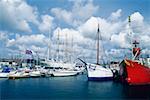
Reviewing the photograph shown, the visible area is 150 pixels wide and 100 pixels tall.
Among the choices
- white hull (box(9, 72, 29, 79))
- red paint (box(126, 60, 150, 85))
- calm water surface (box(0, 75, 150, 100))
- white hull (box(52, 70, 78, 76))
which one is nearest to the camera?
calm water surface (box(0, 75, 150, 100))

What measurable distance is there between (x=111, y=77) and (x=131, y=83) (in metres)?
17.4

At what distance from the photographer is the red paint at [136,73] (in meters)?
44.9

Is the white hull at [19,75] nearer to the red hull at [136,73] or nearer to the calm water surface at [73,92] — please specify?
the calm water surface at [73,92]

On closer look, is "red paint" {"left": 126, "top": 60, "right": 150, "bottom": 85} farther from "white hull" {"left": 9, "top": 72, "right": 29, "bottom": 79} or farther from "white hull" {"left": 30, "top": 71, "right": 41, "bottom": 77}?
"white hull" {"left": 30, "top": 71, "right": 41, "bottom": 77}

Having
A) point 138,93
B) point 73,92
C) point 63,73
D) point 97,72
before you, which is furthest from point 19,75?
point 138,93

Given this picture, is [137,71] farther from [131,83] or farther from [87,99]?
[87,99]

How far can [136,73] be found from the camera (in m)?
45.1

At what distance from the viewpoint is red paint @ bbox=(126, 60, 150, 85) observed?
44875 millimetres

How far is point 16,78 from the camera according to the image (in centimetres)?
6619


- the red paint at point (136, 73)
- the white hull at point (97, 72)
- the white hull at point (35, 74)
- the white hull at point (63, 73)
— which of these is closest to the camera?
the red paint at point (136, 73)

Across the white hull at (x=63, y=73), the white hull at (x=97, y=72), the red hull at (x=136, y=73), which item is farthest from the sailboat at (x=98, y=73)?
the white hull at (x=63, y=73)

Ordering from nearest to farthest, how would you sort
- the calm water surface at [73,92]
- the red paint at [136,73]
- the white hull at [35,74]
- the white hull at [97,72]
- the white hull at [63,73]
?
the calm water surface at [73,92]
the red paint at [136,73]
the white hull at [97,72]
the white hull at [35,74]
the white hull at [63,73]

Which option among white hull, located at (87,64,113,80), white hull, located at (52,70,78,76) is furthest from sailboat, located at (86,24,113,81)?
white hull, located at (52,70,78,76)

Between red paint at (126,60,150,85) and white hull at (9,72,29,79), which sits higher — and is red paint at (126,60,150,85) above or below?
above
